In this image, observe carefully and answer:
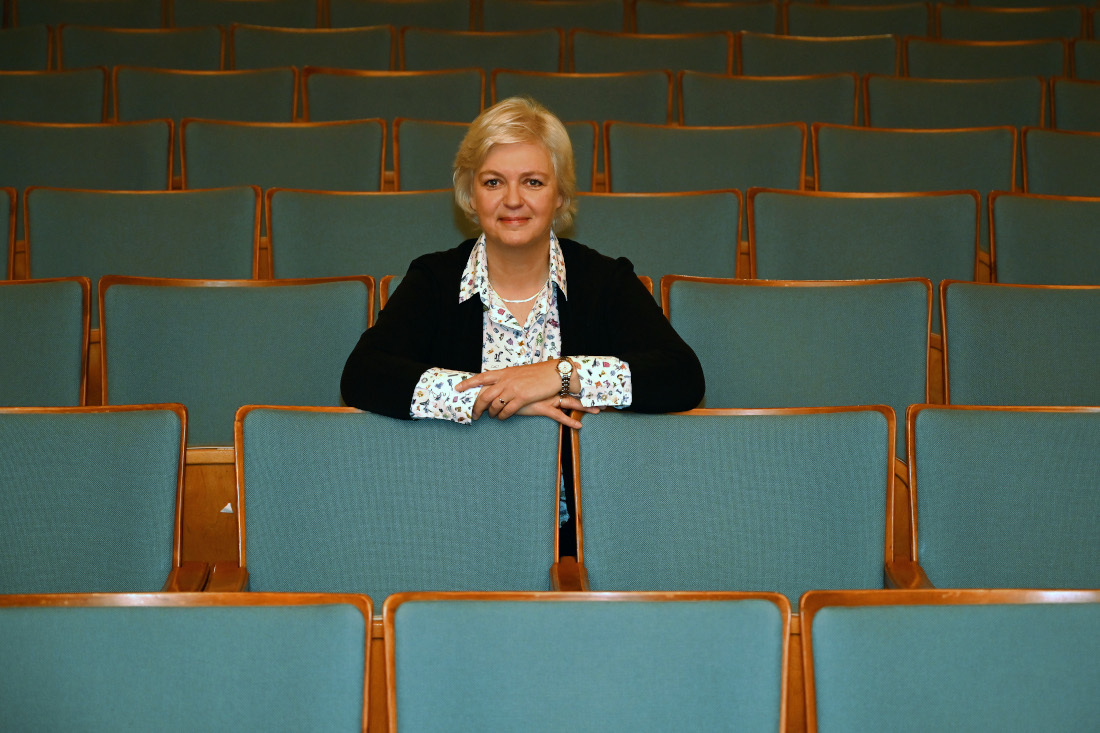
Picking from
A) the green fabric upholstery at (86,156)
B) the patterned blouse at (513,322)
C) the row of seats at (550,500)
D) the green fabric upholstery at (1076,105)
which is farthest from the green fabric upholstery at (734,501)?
the green fabric upholstery at (1076,105)

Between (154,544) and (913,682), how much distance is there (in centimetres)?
37

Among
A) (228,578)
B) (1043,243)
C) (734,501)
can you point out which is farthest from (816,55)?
(228,578)

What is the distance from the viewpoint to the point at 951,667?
368 millimetres

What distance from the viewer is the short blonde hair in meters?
0.65

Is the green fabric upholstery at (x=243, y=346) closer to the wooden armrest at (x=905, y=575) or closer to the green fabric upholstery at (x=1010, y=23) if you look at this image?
the wooden armrest at (x=905, y=575)

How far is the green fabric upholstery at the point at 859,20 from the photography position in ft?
5.01

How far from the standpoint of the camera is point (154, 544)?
0.53m

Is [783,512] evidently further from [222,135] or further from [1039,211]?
[222,135]

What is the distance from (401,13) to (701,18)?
1.48ft

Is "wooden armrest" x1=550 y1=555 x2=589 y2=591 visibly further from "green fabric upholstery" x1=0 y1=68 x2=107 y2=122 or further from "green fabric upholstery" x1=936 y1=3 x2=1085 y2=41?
"green fabric upholstery" x1=936 y1=3 x2=1085 y2=41

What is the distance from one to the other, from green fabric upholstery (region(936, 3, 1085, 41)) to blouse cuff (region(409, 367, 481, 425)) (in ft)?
4.28

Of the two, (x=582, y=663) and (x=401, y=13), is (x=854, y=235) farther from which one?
(x=401, y=13)

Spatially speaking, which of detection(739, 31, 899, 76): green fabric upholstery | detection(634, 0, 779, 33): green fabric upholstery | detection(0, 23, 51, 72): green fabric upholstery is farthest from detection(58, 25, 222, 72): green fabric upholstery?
detection(739, 31, 899, 76): green fabric upholstery

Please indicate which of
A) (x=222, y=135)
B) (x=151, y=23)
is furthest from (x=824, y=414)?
(x=151, y=23)
